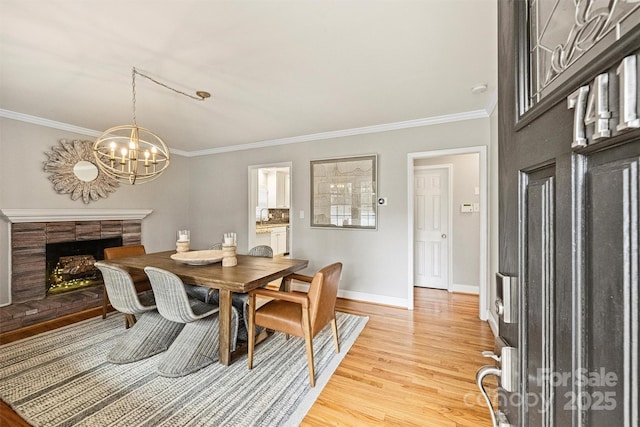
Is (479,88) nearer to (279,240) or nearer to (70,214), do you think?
(70,214)

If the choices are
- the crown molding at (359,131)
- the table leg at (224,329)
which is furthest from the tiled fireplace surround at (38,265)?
the table leg at (224,329)

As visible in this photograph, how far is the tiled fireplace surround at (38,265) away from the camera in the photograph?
290cm

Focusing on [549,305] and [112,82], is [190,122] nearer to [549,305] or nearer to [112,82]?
[112,82]

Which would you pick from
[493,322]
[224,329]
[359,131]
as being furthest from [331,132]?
[493,322]

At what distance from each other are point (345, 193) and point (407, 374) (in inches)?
90.0

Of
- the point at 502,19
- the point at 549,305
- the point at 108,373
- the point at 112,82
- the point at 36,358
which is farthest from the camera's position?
the point at 112,82

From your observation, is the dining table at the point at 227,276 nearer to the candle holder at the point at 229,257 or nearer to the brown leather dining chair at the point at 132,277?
the candle holder at the point at 229,257

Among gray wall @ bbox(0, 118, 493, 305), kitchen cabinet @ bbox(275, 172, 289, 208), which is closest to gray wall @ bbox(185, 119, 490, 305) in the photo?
gray wall @ bbox(0, 118, 493, 305)

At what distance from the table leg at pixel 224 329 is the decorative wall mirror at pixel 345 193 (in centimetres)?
A: 204

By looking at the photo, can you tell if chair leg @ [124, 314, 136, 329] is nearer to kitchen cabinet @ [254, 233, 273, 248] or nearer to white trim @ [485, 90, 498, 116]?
kitchen cabinet @ [254, 233, 273, 248]

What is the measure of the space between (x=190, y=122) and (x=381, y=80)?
7.94 ft

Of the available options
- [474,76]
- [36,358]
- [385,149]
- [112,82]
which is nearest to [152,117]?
[112,82]

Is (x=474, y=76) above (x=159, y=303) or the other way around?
above

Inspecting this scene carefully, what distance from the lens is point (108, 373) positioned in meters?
1.99
